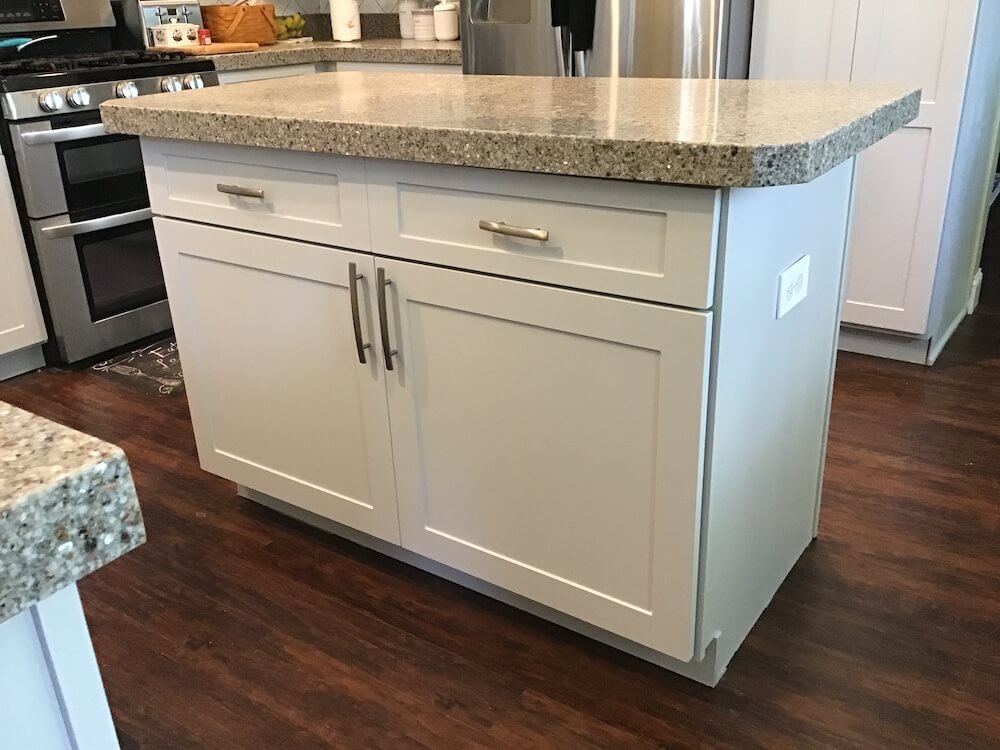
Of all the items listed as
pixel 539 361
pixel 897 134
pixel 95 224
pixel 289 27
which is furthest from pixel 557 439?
pixel 289 27

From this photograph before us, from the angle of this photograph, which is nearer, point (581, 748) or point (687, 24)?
point (581, 748)

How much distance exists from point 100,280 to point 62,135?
49 cm

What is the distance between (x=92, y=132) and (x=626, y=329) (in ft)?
7.35

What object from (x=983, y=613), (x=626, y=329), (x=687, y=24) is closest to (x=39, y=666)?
(x=626, y=329)

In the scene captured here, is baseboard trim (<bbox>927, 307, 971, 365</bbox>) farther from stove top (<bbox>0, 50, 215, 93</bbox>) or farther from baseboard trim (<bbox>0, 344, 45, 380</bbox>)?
baseboard trim (<bbox>0, 344, 45, 380</bbox>)

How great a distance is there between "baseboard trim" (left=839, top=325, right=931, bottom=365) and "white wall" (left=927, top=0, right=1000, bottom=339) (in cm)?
6

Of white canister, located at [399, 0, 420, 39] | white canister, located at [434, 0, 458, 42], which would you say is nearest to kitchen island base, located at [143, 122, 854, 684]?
white canister, located at [434, 0, 458, 42]

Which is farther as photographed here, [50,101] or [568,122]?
[50,101]

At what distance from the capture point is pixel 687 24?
8.82ft

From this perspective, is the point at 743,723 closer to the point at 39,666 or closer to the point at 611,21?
the point at 39,666

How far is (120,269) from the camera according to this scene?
10.1 feet

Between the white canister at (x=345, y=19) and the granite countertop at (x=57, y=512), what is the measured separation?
3.79 meters

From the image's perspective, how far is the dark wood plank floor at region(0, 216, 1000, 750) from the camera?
1524 mm

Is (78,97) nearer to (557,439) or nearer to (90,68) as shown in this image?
(90,68)
